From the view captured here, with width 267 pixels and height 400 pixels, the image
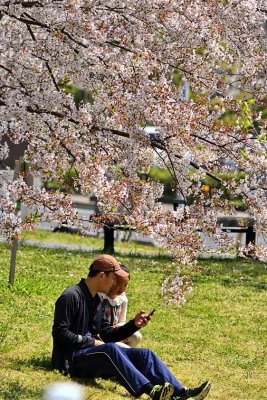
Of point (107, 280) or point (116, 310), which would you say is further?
point (116, 310)

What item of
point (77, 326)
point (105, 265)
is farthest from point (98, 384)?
point (105, 265)

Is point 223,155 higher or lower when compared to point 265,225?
higher

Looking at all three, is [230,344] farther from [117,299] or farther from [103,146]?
[103,146]

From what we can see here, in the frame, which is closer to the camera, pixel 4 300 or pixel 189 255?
pixel 189 255

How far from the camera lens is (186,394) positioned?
7852 millimetres

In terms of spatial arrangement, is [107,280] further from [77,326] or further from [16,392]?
[16,392]

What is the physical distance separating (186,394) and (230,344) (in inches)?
125

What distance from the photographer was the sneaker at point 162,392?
7574 mm

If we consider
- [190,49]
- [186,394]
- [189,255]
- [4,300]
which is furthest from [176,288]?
[4,300]

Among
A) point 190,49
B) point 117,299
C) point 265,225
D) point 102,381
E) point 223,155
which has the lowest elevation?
point 102,381

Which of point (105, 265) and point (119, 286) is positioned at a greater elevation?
point (105, 265)

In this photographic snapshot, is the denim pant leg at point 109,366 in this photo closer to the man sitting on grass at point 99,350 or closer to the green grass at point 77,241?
the man sitting on grass at point 99,350

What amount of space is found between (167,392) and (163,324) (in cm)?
397

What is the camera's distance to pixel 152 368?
7.98 m
